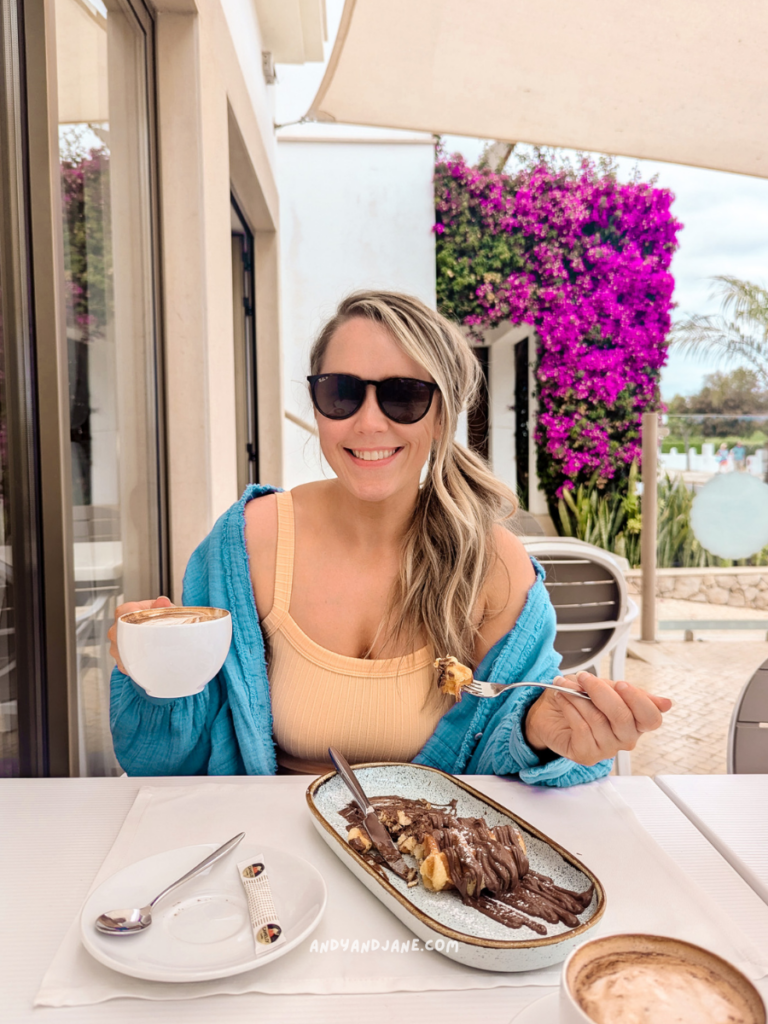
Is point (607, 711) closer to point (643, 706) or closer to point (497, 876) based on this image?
point (643, 706)

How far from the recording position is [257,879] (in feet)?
2.48

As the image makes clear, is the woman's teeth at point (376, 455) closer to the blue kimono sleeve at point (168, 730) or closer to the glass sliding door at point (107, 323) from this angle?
the blue kimono sleeve at point (168, 730)

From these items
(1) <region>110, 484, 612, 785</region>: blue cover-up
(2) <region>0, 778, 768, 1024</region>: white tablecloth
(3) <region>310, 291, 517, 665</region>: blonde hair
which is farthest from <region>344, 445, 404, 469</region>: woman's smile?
(2) <region>0, 778, 768, 1024</region>: white tablecloth

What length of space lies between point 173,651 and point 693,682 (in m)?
4.00

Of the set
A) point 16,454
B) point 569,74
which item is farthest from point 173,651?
point 569,74

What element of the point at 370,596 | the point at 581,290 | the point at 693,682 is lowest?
the point at 693,682

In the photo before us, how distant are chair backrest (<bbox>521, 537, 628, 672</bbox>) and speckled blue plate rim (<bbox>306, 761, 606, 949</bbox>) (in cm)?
147

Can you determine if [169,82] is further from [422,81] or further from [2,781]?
[2,781]

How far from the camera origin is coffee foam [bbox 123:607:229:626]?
0.90 metres

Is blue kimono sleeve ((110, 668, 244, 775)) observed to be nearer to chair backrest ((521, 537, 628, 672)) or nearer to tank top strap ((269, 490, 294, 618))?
tank top strap ((269, 490, 294, 618))

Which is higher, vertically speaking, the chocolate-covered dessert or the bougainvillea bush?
the bougainvillea bush

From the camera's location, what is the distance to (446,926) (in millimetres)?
683

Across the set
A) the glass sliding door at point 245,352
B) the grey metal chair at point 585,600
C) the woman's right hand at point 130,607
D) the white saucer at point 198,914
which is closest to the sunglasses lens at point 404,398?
the woman's right hand at point 130,607

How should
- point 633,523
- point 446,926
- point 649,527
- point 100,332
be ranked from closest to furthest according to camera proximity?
point 446,926 < point 100,332 < point 649,527 < point 633,523
